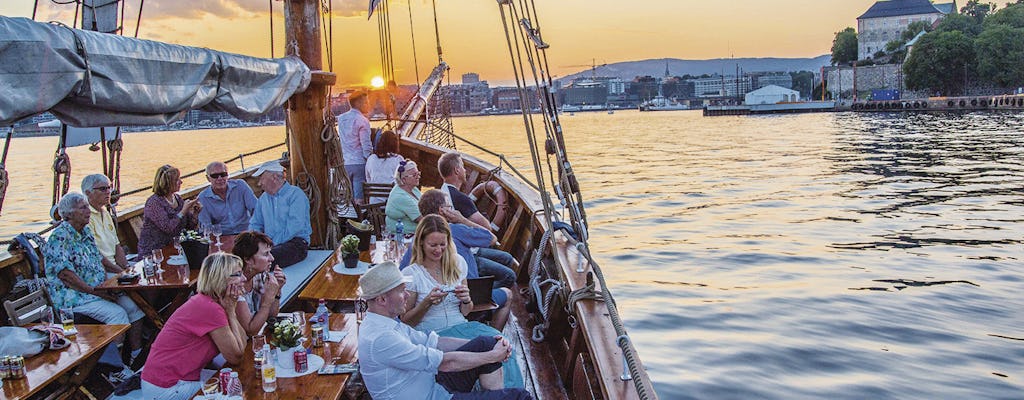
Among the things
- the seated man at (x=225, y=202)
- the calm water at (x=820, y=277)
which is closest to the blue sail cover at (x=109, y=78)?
the seated man at (x=225, y=202)

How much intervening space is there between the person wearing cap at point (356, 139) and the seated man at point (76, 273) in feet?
13.4

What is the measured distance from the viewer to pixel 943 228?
1335cm

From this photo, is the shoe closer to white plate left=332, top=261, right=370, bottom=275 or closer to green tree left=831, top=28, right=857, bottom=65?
white plate left=332, top=261, right=370, bottom=275

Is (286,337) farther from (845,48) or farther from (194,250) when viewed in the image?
(845,48)

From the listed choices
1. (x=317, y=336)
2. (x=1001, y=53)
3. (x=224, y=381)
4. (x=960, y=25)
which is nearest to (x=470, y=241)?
(x=317, y=336)

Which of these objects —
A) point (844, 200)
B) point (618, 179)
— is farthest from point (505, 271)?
point (618, 179)

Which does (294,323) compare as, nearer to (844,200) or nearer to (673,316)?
(673,316)

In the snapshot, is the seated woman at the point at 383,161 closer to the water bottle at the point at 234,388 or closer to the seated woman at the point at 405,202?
the seated woman at the point at 405,202

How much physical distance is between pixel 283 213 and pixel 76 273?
4.64ft

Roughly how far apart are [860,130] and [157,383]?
1897 inches

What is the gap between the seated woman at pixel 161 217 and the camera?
5.52 m

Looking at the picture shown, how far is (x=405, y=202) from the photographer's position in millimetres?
5520

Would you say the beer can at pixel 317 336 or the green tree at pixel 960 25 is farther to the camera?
the green tree at pixel 960 25

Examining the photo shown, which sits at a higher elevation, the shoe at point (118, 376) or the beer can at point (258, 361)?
the beer can at point (258, 361)
